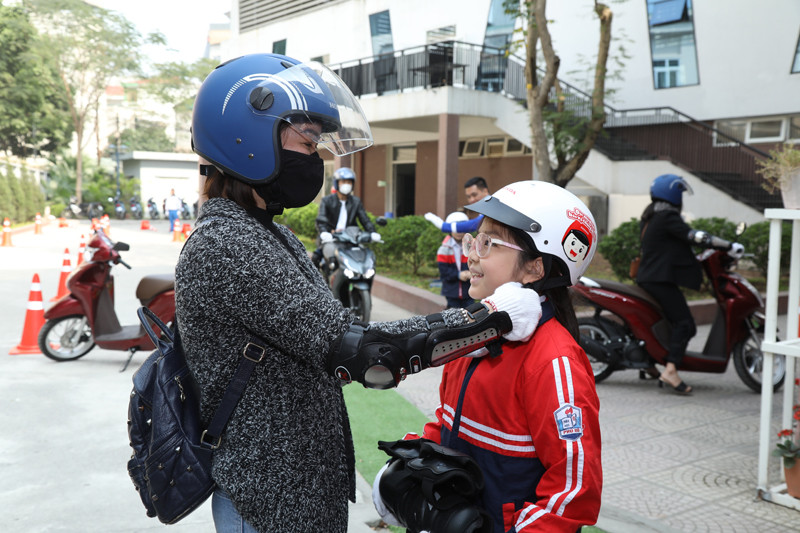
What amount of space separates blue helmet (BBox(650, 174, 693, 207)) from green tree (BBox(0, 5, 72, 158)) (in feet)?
110

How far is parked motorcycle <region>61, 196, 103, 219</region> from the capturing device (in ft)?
127

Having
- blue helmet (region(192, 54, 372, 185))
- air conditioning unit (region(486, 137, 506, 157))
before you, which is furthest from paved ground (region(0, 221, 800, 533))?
air conditioning unit (region(486, 137, 506, 157))

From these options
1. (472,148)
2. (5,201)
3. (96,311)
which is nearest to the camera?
(96,311)

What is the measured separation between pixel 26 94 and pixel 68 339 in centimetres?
3599

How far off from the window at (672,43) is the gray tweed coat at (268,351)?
1732 cm

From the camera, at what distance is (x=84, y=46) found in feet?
128

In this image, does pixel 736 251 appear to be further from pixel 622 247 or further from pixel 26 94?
pixel 26 94

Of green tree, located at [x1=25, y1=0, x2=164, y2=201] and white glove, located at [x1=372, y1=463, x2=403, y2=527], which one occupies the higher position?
green tree, located at [x1=25, y1=0, x2=164, y2=201]

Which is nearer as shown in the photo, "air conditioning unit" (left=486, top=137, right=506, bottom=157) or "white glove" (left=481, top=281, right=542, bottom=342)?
"white glove" (left=481, top=281, right=542, bottom=342)

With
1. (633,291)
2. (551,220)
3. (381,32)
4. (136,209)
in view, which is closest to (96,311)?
(633,291)

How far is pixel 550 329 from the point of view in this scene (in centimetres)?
192

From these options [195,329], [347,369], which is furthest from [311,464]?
[195,329]

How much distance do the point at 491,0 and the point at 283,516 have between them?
2050cm

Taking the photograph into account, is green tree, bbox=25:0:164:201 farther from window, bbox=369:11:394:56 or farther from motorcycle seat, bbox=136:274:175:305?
motorcycle seat, bbox=136:274:175:305
